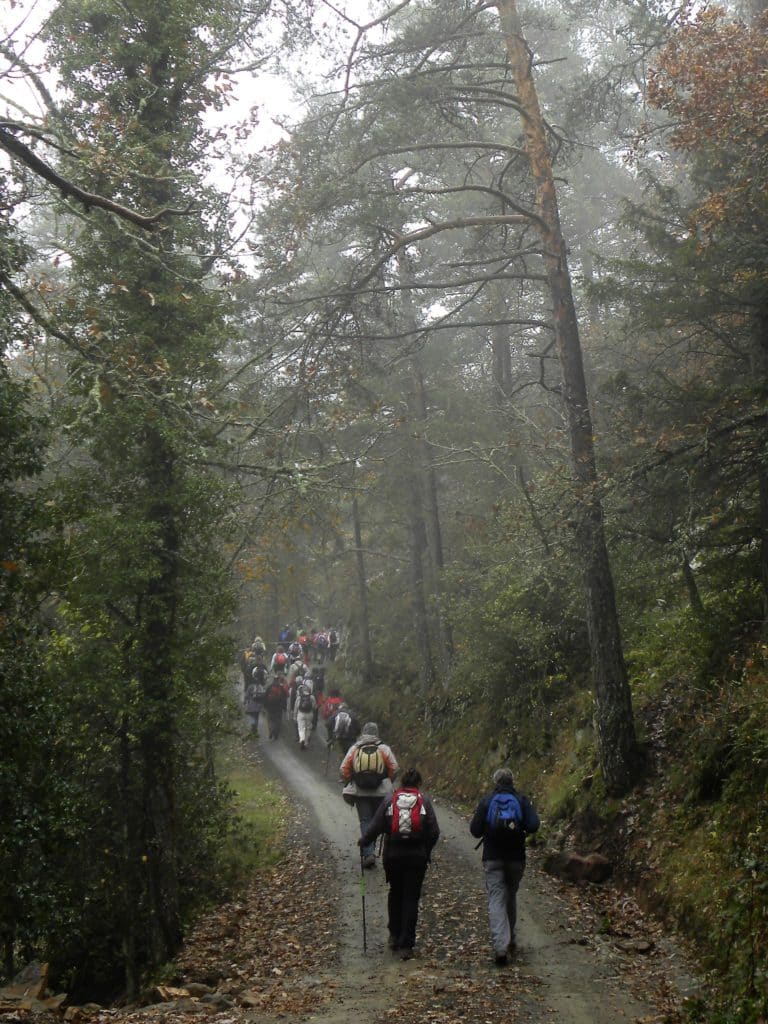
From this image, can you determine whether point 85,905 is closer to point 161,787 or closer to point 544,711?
point 161,787

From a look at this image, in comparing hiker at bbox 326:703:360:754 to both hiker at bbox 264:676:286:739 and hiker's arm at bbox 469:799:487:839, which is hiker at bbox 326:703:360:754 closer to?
hiker at bbox 264:676:286:739

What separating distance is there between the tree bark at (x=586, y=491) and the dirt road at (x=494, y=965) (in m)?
2.00

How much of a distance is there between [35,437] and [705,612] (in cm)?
833

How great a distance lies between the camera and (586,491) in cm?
1015

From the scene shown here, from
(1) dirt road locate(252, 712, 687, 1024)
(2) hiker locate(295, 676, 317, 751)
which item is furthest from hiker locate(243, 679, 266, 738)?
(1) dirt road locate(252, 712, 687, 1024)

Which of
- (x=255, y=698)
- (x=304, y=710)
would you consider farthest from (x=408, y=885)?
(x=255, y=698)

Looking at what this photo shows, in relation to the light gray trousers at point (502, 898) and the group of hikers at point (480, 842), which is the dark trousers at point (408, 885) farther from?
the light gray trousers at point (502, 898)

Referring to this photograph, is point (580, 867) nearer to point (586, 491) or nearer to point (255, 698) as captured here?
point (586, 491)

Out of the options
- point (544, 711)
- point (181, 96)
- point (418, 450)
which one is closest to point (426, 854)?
point (544, 711)

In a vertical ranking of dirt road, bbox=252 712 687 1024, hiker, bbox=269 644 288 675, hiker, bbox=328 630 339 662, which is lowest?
dirt road, bbox=252 712 687 1024

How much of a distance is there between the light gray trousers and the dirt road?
24cm

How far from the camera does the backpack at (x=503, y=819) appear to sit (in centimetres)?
825

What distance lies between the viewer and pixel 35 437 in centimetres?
842

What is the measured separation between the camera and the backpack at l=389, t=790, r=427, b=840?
855 cm
